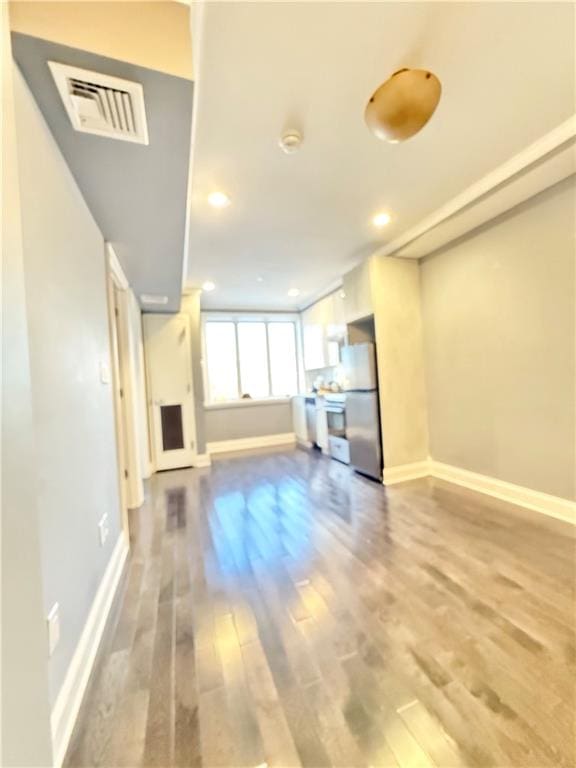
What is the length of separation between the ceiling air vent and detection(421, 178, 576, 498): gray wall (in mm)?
2703

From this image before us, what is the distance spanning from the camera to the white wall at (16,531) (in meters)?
0.68

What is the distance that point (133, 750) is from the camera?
40.7 inches

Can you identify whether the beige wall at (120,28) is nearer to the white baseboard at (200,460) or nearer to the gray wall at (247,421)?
the white baseboard at (200,460)

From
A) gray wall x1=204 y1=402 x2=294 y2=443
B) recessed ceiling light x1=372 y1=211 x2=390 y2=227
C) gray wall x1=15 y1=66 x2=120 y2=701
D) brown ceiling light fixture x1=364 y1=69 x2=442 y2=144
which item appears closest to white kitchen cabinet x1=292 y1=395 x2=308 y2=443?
gray wall x1=204 y1=402 x2=294 y2=443

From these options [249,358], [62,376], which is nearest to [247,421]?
[249,358]

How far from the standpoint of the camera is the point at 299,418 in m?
5.71

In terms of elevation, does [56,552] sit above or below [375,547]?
above

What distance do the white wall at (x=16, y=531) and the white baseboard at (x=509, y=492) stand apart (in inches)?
120

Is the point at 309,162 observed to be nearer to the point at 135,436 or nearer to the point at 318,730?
the point at 318,730

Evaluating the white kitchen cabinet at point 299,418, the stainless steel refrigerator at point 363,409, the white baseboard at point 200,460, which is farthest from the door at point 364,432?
the white baseboard at point 200,460

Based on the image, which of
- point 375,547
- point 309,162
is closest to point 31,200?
point 309,162

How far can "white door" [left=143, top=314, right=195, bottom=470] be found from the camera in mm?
4562

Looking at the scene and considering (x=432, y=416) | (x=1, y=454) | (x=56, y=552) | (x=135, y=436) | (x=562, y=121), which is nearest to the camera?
(x=1, y=454)

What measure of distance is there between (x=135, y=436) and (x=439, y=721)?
3.12 meters
